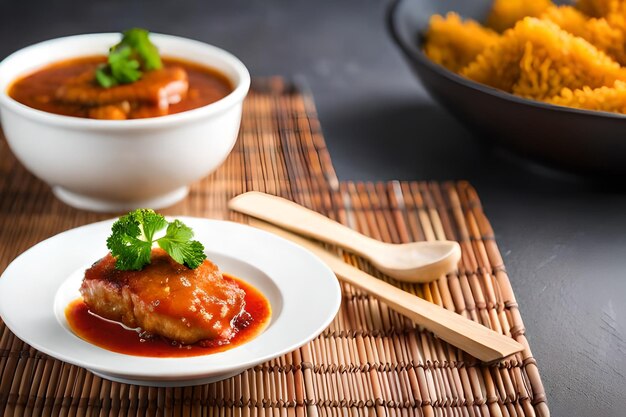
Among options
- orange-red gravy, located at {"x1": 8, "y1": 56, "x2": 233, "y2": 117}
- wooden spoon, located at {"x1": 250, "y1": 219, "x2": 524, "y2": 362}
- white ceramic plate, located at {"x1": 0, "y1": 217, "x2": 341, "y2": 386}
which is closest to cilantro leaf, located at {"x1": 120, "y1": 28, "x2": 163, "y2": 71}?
orange-red gravy, located at {"x1": 8, "y1": 56, "x2": 233, "y2": 117}

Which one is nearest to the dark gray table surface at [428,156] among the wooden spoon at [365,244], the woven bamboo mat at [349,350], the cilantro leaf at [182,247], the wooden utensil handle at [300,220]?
the woven bamboo mat at [349,350]

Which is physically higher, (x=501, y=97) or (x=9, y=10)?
(x=501, y=97)

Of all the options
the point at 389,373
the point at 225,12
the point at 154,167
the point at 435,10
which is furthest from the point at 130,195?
the point at 225,12

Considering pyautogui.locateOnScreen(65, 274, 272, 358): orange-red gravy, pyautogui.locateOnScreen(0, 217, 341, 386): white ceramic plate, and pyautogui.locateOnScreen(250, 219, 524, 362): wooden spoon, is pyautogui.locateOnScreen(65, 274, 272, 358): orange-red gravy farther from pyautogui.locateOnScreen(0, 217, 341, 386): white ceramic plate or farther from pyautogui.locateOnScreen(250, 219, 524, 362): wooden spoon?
pyautogui.locateOnScreen(250, 219, 524, 362): wooden spoon

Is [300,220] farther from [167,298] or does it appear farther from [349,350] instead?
[167,298]

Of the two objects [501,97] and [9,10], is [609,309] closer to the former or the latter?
[501,97]

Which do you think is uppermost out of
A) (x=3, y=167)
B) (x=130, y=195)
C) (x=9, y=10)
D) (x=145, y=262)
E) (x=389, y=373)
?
(x=145, y=262)

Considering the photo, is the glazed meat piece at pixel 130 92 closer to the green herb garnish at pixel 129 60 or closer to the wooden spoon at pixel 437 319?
the green herb garnish at pixel 129 60
